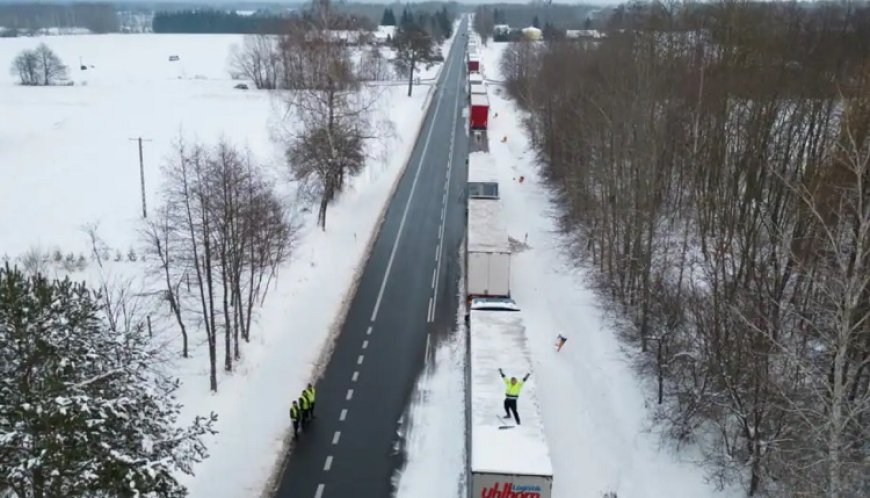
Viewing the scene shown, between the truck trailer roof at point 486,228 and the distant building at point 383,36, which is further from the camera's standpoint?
the distant building at point 383,36

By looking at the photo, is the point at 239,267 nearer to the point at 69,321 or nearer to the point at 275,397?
the point at 275,397

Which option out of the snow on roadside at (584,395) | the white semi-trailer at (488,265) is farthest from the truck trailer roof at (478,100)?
the white semi-trailer at (488,265)

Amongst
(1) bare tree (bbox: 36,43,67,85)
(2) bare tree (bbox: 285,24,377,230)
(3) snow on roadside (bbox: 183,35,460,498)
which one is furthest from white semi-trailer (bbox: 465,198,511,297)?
(1) bare tree (bbox: 36,43,67,85)

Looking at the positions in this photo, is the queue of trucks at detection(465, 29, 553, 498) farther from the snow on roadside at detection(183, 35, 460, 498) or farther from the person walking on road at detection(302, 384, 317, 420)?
the snow on roadside at detection(183, 35, 460, 498)

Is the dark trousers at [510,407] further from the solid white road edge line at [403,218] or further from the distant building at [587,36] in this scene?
the distant building at [587,36]

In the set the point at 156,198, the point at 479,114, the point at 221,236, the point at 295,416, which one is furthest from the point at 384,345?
the point at 479,114
